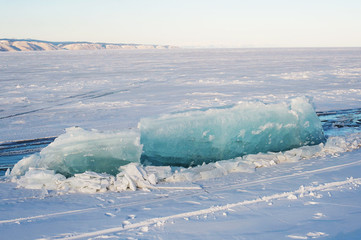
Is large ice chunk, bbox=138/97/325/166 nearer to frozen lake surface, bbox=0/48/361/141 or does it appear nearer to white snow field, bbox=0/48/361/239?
white snow field, bbox=0/48/361/239

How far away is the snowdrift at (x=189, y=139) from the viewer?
4383mm

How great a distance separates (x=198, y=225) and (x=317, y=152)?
284cm

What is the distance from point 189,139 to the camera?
4703 mm

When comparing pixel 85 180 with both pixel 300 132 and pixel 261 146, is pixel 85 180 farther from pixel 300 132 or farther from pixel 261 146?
pixel 300 132

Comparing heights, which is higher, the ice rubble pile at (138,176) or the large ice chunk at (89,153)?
the large ice chunk at (89,153)

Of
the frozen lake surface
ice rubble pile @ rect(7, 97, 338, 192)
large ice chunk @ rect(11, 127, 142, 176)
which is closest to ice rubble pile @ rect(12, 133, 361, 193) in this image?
ice rubble pile @ rect(7, 97, 338, 192)

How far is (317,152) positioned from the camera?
4980mm

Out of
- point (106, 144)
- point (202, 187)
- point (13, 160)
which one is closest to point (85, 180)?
point (106, 144)

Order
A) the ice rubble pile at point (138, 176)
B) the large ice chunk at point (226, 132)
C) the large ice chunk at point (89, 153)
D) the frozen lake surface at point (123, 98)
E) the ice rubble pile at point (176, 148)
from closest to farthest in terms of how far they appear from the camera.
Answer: the ice rubble pile at point (138, 176), the ice rubble pile at point (176, 148), the large ice chunk at point (89, 153), the large ice chunk at point (226, 132), the frozen lake surface at point (123, 98)

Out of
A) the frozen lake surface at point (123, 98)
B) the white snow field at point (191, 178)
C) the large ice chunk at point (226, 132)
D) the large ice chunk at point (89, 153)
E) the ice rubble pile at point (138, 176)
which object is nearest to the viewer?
the white snow field at point (191, 178)

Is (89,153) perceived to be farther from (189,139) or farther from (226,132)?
(226,132)

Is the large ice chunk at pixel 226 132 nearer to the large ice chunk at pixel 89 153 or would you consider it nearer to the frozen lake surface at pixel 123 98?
the large ice chunk at pixel 89 153

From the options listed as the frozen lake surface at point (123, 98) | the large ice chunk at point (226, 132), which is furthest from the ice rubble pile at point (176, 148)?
the frozen lake surface at point (123, 98)

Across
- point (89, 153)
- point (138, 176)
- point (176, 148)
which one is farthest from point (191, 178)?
point (89, 153)
